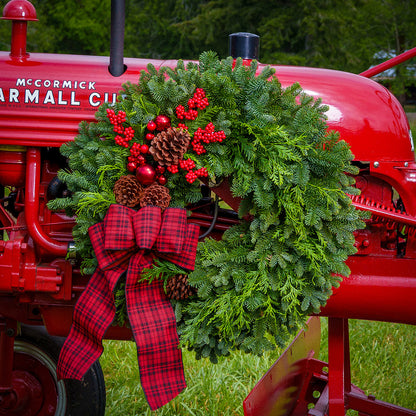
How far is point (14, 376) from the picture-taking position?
2438 mm

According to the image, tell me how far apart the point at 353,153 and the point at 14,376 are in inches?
65.8

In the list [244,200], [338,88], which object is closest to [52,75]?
[244,200]

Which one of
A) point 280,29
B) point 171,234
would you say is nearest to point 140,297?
point 171,234

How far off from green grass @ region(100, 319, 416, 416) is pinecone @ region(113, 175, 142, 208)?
1450 mm

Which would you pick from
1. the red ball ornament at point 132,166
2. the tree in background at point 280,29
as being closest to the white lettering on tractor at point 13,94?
the red ball ornament at point 132,166

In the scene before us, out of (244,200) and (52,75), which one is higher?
(52,75)

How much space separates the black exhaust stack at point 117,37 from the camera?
1.88 meters

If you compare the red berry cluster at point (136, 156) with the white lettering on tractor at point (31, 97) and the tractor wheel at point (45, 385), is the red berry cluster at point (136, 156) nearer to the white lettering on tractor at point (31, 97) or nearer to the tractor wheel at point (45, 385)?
the white lettering on tractor at point (31, 97)

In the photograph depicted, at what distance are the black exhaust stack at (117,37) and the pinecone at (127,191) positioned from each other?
43cm

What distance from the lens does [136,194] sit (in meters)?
1.72

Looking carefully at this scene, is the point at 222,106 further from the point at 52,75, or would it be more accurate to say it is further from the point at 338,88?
the point at 52,75

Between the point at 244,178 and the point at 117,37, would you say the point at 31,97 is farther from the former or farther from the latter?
the point at 244,178

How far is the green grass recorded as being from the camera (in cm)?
289

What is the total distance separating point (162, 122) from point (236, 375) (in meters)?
1.96
